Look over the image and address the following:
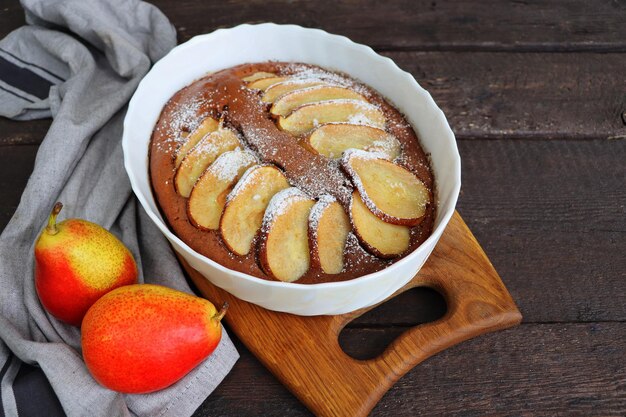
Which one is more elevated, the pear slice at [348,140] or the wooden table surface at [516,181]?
the pear slice at [348,140]

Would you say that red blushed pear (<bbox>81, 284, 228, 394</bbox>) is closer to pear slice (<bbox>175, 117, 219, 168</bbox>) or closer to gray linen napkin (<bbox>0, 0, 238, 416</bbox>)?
gray linen napkin (<bbox>0, 0, 238, 416</bbox>)

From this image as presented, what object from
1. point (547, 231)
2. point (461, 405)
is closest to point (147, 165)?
point (461, 405)

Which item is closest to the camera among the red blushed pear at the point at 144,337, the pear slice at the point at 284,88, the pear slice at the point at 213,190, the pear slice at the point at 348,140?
the red blushed pear at the point at 144,337

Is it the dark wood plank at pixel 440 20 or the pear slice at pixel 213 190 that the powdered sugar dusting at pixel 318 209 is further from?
the dark wood plank at pixel 440 20

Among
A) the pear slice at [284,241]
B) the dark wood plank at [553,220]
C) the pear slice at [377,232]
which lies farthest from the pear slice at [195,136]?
the dark wood plank at [553,220]

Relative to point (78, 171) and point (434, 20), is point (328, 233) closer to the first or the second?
point (78, 171)

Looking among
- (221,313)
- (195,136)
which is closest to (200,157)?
(195,136)
